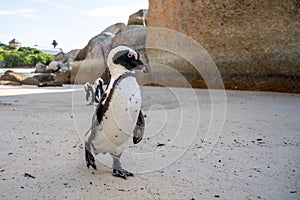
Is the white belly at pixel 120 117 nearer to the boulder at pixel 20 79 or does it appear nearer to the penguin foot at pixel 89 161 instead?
the penguin foot at pixel 89 161

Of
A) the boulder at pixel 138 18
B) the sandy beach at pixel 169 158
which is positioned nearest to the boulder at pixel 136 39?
the boulder at pixel 138 18

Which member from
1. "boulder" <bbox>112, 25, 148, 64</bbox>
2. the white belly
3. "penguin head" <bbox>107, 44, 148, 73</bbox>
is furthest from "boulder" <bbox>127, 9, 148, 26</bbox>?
the white belly

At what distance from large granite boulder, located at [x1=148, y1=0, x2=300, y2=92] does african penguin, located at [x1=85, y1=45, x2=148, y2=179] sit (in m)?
4.83

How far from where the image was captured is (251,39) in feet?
20.4

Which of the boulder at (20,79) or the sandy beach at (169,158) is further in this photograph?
the boulder at (20,79)

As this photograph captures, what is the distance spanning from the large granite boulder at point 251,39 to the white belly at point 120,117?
4865 millimetres

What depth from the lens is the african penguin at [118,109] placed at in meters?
1.71

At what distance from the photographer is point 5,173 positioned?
1.85 m

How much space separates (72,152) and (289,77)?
4.85m

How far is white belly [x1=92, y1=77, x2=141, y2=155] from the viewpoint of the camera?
171 cm

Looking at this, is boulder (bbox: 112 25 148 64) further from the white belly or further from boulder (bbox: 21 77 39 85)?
the white belly

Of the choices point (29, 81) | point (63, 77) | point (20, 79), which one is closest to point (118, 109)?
point (29, 81)

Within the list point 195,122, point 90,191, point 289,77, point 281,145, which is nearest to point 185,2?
point 289,77

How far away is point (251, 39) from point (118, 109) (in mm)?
5209
